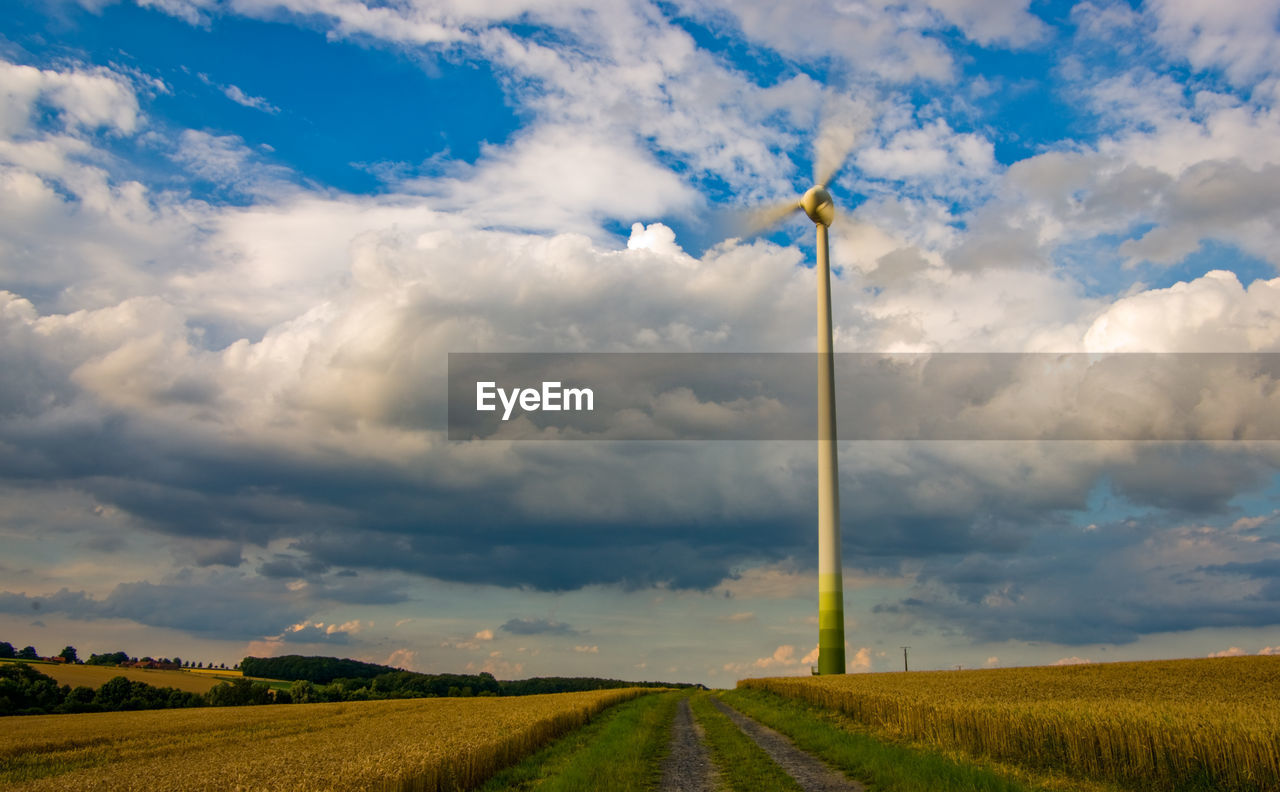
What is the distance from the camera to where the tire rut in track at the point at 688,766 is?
24984mm

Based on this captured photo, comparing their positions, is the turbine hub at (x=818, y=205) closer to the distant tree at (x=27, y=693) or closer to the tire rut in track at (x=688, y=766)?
the tire rut in track at (x=688, y=766)

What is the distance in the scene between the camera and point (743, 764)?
2941 centimetres

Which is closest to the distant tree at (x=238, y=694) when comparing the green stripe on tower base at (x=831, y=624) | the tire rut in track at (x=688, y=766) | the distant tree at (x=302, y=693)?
the distant tree at (x=302, y=693)

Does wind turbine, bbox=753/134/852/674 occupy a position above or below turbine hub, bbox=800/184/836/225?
below

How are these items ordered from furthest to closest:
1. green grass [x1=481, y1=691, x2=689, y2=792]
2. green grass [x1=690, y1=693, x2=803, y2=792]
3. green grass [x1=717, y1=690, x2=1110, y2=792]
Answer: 1. green grass [x1=481, y1=691, x2=689, y2=792]
2. green grass [x1=690, y1=693, x2=803, y2=792]
3. green grass [x1=717, y1=690, x2=1110, y2=792]

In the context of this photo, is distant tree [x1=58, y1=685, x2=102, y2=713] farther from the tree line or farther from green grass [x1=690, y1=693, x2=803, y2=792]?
green grass [x1=690, y1=693, x2=803, y2=792]

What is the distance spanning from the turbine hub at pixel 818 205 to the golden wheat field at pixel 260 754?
59.1m

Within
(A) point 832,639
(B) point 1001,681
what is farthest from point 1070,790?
(A) point 832,639

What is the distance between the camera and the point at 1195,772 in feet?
71.1

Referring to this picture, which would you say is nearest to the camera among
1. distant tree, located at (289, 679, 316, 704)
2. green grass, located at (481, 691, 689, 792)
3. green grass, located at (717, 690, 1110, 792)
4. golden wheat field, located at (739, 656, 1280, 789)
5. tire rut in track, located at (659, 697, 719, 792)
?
golden wheat field, located at (739, 656, 1280, 789)

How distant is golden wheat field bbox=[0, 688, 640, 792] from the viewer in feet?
77.6

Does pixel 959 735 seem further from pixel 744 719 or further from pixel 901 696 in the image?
pixel 744 719

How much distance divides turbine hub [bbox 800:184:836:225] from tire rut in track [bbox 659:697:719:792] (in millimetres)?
63625

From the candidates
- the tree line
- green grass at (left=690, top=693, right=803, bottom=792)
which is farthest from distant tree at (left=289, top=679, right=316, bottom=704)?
green grass at (left=690, top=693, right=803, bottom=792)
